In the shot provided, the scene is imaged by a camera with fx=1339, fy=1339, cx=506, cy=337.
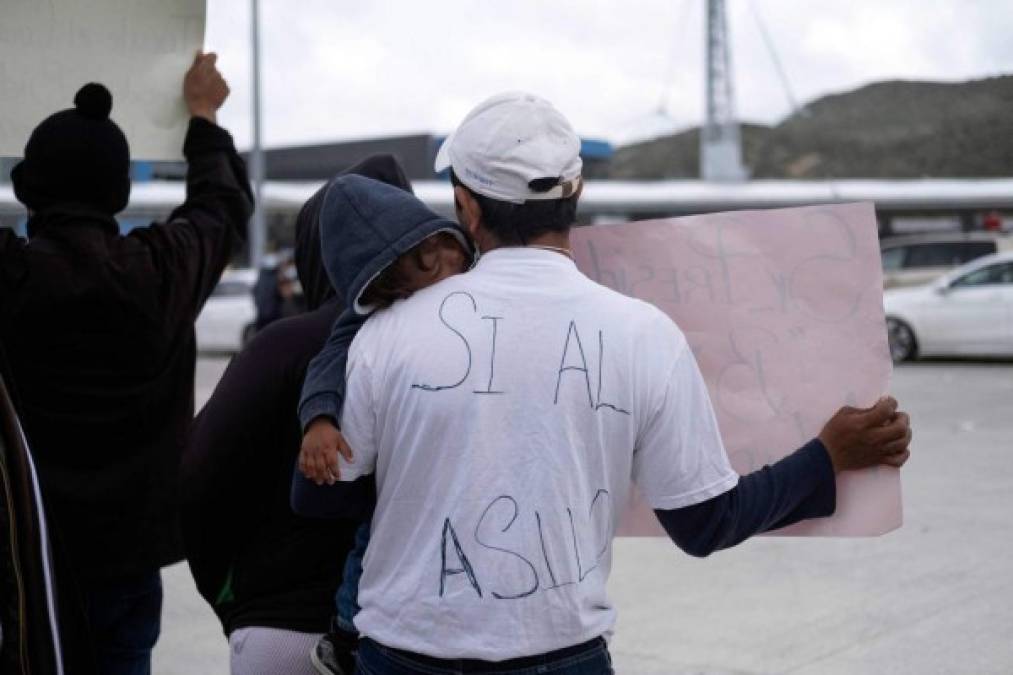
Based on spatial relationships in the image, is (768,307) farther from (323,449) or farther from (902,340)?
(902,340)

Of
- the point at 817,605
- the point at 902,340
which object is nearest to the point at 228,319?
the point at 902,340

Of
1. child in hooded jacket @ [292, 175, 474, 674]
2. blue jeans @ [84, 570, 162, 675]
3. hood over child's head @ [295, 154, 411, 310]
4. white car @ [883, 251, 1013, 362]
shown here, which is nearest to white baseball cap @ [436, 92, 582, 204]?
child in hooded jacket @ [292, 175, 474, 674]

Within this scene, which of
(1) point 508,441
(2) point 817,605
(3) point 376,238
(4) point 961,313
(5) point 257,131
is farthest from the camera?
(5) point 257,131

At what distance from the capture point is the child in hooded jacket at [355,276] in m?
2.02

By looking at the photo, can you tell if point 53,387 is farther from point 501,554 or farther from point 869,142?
point 869,142

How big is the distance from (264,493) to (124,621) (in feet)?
2.67

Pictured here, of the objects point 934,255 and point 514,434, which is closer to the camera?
point 514,434

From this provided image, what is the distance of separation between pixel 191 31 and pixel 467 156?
1.26 meters

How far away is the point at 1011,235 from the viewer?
77.5ft

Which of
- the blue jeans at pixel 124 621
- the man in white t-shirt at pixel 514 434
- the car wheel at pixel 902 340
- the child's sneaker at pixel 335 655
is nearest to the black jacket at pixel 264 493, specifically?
the child's sneaker at pixel 335 655

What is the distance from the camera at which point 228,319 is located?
75.0 ft

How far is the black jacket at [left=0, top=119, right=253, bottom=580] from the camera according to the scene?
278cm

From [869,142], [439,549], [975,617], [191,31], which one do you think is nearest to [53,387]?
[191,31]

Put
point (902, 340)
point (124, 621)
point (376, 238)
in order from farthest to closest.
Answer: point (902, 340) < point (124, 621) < point (376, 238)
